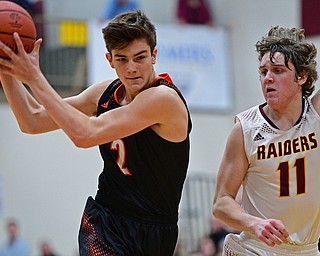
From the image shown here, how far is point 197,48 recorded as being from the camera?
696 inches

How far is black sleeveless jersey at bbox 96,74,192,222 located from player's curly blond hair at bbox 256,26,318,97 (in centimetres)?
74

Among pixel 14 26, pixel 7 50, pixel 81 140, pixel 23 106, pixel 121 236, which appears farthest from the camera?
pixel 23 106

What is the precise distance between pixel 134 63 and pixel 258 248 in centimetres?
151

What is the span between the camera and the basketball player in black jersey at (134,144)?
5.12 m

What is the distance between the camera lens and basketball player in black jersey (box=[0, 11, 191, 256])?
5121mm

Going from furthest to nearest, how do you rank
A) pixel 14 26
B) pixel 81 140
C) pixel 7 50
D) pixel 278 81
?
pixel 278 81
pixel 14 26
pixel 81 140
pixel 7 50

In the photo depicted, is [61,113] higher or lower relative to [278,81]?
lower

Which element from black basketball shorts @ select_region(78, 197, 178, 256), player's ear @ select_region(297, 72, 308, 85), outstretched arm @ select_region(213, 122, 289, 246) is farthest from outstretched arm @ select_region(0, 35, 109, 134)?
player's ear @ select_region(297, 72, 308, 85)

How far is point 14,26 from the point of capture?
202 inches

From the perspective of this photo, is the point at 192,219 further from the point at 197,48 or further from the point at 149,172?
the point at 149,172

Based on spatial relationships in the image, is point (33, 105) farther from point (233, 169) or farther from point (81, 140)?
point (233, 169)

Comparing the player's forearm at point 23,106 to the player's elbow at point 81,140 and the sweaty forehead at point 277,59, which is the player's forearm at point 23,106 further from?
the sweaty forehead at point 277,59

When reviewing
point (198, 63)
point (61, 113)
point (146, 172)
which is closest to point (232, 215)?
point (146, 172)

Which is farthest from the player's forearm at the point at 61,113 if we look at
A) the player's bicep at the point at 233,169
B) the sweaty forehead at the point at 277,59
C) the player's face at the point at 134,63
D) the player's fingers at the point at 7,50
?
the sweaty forehead at the point at 277,59
